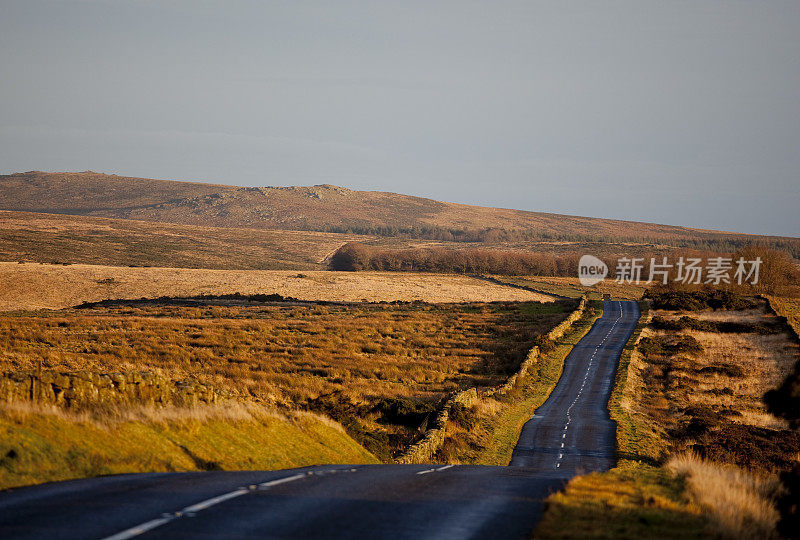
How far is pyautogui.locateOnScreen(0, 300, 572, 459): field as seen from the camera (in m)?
32.2

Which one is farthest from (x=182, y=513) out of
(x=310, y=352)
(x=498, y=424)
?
(x=310, y=352)

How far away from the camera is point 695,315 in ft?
289

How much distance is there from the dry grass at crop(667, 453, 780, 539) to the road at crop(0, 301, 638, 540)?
8.18 ft

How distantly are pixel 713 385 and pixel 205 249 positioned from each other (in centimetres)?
16584

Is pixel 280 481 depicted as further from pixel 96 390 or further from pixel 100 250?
pixel 100 250

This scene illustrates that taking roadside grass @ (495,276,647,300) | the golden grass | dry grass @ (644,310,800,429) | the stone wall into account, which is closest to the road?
the stone wall

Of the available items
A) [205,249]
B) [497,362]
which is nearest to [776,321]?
[497,362]

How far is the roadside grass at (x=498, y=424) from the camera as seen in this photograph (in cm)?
2977

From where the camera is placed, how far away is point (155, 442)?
50.4 feet

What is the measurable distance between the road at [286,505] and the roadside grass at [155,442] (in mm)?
1072

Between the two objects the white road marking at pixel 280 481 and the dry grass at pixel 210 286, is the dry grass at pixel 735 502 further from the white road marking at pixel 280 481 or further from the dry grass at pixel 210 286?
the dry grass at pixel 210 286

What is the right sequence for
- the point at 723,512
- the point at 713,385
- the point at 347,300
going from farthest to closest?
the point at 347,300 → the point at 713,385 → the point at 723,512

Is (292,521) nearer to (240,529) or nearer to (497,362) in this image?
(240,529)

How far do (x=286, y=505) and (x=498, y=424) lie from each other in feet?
86.4
